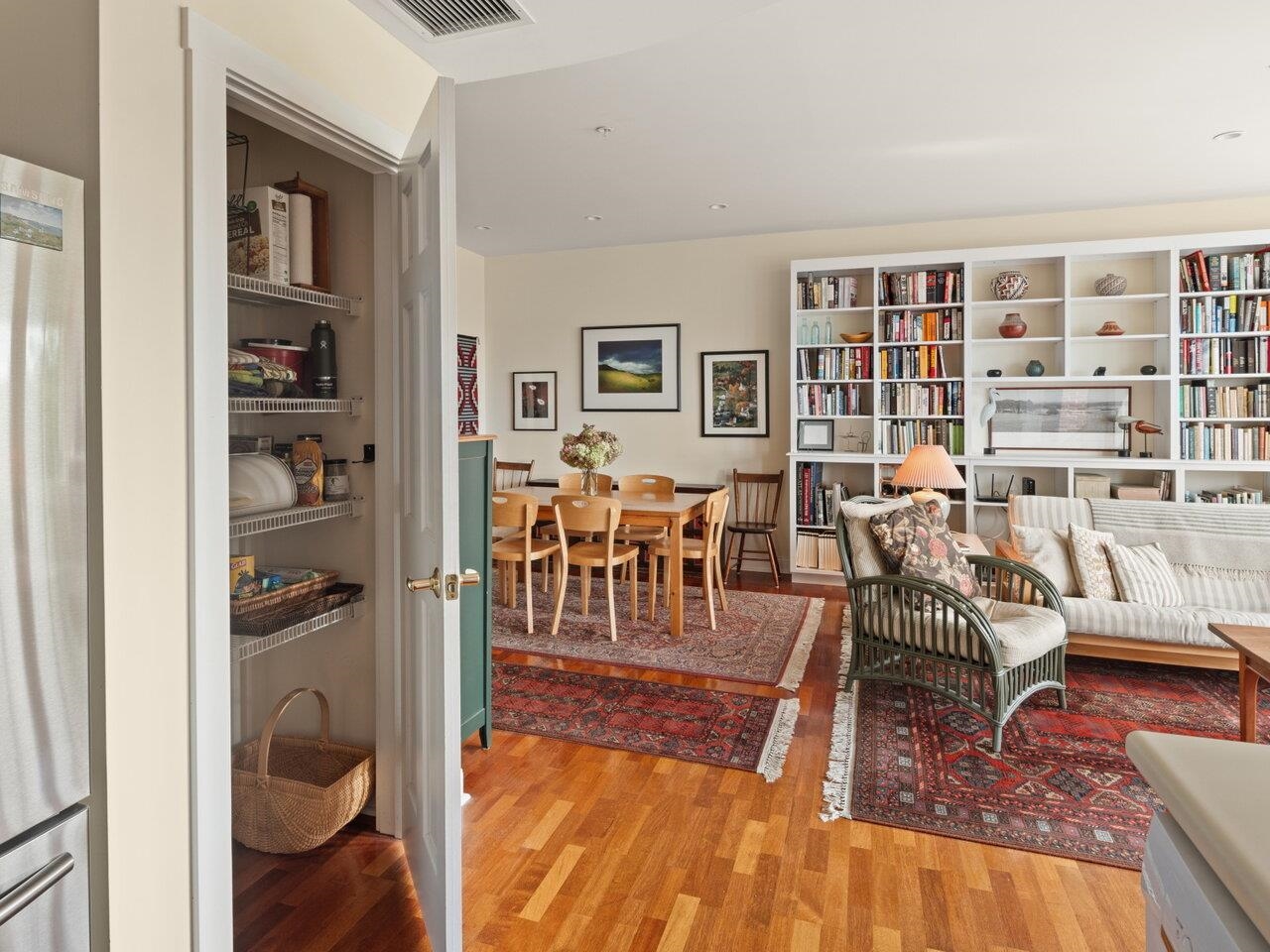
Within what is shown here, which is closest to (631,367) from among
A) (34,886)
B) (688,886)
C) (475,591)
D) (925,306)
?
(925,306)

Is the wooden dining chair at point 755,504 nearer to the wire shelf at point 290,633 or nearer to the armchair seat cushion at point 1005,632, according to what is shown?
the armchair seat cushion at point 1005,632

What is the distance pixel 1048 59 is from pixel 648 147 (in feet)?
6.42

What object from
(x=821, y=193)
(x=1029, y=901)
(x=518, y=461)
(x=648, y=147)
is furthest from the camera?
(x=518, y=461)

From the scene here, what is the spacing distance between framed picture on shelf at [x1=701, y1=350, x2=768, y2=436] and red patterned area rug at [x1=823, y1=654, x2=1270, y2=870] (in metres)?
3.18

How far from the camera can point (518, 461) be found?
7.07 metres

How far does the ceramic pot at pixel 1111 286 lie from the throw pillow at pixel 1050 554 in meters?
2.24

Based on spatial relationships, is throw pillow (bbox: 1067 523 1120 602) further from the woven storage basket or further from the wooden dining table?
the woven storage basket

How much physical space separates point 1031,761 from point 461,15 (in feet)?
9.95

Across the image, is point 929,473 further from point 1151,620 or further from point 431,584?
point 431,584

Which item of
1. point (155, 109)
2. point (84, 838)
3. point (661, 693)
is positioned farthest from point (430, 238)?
point (661, 693)

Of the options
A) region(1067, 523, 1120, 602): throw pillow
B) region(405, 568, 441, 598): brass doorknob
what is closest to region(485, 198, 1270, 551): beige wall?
region(1067, 523, 1120, 602): throw pillow

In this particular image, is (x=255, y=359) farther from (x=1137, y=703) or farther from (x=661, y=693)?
(x=1137, y=703)

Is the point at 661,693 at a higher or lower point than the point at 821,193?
lower

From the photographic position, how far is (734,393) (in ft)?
20.9
